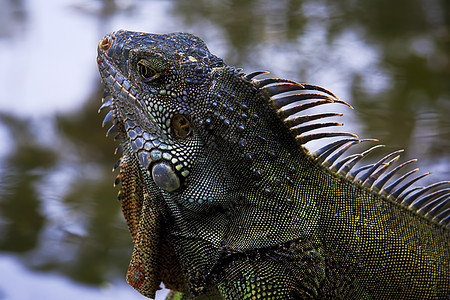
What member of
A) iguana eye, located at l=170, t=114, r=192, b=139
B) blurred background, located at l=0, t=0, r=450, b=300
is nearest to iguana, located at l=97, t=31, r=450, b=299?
iguana eye, located at l=170, t=114, r=192, b=139

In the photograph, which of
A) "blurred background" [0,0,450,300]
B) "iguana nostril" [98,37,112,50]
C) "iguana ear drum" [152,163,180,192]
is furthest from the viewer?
"blurred background" [0,0,450,300]

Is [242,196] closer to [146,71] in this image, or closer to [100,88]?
[146,71]

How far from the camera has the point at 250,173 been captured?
102 inches

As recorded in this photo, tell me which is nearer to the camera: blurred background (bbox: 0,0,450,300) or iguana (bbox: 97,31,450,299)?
iguana (bbox: 97,31,450,299)

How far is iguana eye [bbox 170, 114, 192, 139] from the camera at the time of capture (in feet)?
8.46

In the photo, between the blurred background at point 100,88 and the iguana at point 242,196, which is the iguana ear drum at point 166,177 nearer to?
the iguana at point 242,196

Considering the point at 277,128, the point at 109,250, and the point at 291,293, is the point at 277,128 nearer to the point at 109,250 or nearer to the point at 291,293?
the point at 291,293

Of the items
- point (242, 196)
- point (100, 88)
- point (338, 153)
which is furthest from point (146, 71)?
point (100, 88)

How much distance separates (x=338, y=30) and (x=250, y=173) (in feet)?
28.7

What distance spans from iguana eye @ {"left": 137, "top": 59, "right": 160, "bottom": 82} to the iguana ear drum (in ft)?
1.60

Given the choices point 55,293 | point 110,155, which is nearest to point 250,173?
point 55,293

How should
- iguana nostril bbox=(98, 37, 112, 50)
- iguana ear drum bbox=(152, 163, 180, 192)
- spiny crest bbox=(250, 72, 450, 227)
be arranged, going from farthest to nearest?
iguana nostril bbox=(98, 37, 112, 50), spiny crest bbox=(250, 72, 450, 227), iguana ear drum bbox=(152, 163, 180, 192)

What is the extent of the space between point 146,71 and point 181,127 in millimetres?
373

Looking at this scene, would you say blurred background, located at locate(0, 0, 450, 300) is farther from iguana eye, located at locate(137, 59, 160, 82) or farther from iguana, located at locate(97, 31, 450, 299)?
iguana eye, located at locate(137, 59, 160, 82)
